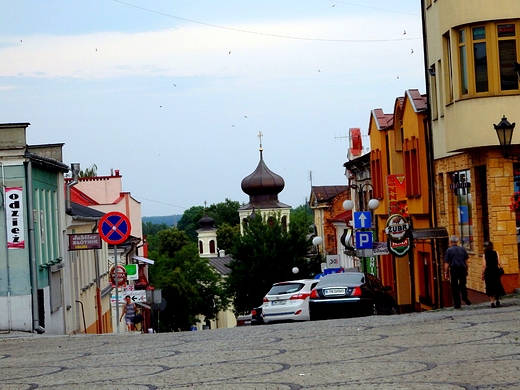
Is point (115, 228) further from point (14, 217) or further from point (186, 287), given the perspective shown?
point (186, 287)

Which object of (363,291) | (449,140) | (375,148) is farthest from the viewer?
(375,148)

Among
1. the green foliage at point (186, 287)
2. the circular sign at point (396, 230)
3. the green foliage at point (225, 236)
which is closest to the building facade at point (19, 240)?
the circular sign at point (396, 230)

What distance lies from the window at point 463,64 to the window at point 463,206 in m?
3.29

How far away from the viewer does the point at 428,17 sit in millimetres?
32125

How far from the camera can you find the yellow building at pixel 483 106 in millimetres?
25812

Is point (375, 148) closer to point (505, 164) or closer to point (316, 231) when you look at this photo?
point (505, 164)

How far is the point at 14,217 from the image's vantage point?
26.2 m

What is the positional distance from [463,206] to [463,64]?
5417 mm

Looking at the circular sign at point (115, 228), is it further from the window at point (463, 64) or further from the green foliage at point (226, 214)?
the green foliage at point (226, 214)

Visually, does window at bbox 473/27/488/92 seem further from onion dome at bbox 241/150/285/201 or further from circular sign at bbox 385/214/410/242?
onion dome at bbox 241/150/285/201

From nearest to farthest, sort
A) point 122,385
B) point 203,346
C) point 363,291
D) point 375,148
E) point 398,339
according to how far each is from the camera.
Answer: point 122,385 < point 398,339 < point 203,346 < point 363,291 < point 375,148

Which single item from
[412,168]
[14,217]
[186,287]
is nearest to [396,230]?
[412,168]

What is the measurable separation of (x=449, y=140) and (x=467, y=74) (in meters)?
2.08

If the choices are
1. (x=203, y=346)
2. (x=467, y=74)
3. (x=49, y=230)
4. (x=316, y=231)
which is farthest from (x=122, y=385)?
(x=316, y=231)
